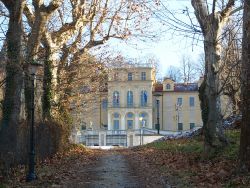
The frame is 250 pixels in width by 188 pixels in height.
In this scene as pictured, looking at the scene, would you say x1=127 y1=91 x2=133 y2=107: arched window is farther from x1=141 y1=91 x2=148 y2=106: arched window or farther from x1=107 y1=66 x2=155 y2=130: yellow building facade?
x1=141 y1=91 x2=148 y2=106: arched window

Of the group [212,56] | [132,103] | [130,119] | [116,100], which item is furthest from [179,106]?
[212,56]

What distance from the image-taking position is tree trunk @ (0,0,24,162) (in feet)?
59.9

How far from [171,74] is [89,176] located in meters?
96.8

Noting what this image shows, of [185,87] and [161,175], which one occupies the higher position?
[185,87]

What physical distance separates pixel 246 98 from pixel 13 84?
8.75 metres

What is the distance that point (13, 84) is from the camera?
18312 millimetres

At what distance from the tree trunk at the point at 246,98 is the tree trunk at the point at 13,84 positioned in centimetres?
838

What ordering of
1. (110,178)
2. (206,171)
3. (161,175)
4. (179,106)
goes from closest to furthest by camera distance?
1. (206,171)
2. (110,178)
3. (161,175)
4. (179,106)

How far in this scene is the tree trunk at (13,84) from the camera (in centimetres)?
1825

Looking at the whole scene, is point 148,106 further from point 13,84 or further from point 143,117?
point 13,84

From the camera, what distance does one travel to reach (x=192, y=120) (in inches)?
3863

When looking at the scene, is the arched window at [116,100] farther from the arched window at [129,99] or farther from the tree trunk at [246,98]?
the tree trunk at [246,98]

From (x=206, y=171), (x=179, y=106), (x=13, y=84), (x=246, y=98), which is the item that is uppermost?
(x=179, y=106)

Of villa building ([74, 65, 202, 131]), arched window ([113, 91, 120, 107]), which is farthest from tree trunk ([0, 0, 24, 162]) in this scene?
villa building ([74, 65, 202, 131])
